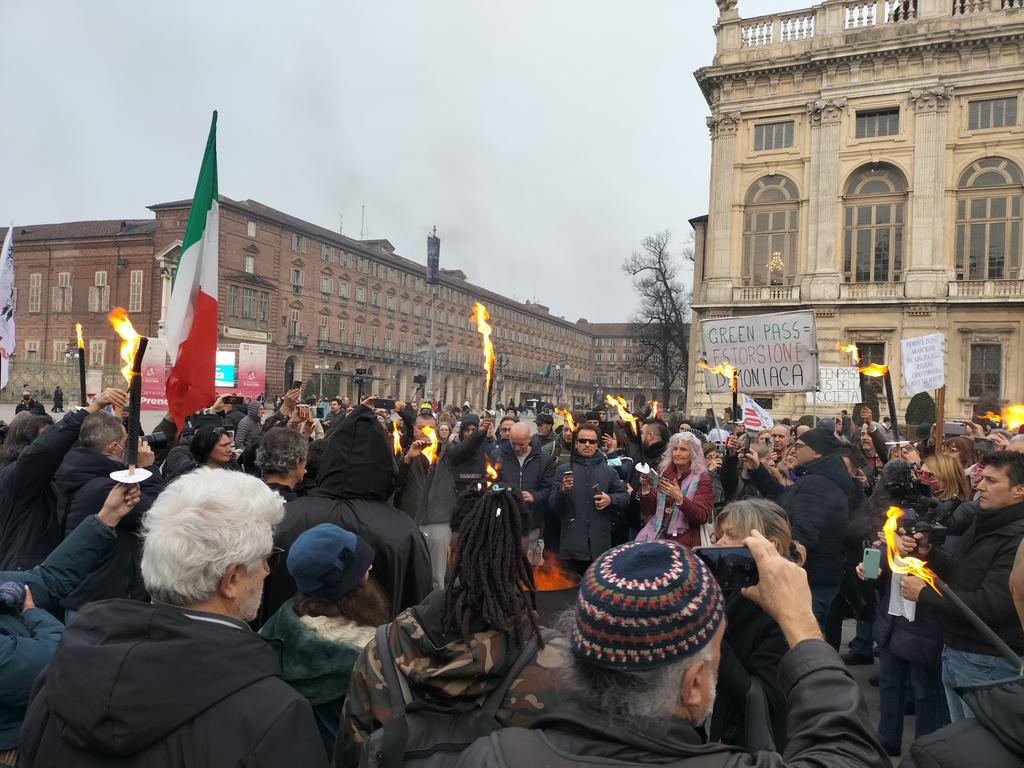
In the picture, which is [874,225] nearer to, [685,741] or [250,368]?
[250,368]

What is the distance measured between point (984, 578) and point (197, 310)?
4.82m

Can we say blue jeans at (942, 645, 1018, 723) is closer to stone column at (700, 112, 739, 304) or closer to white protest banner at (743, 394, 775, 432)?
white protest banner at (743, 394, 775, 432)

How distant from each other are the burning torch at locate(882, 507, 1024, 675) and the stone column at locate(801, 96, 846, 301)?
2949cm

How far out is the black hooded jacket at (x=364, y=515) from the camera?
3.59 m

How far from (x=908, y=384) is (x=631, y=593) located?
1000cm

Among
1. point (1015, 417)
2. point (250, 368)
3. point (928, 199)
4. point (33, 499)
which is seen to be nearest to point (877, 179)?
point (928, 199)

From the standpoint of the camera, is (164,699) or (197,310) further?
(197,310)

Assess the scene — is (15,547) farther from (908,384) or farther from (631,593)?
(908,384)

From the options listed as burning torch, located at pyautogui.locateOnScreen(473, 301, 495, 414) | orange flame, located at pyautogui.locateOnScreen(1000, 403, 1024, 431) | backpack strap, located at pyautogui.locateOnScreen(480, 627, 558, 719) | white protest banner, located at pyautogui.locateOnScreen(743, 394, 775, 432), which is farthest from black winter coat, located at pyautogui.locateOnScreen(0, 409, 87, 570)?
orange flame, located at pyautogui.locateOnScreen(1000, 403, 1024, 431)

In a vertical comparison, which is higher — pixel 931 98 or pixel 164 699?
pixel 931 98

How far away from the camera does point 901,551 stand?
10.5 feet

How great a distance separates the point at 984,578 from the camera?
361 cm

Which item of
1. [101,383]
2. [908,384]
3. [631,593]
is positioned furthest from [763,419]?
[101,383]

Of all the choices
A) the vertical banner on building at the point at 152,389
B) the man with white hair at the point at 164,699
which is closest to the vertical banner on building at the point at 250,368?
the vertical banner on building at the point at 152,389
